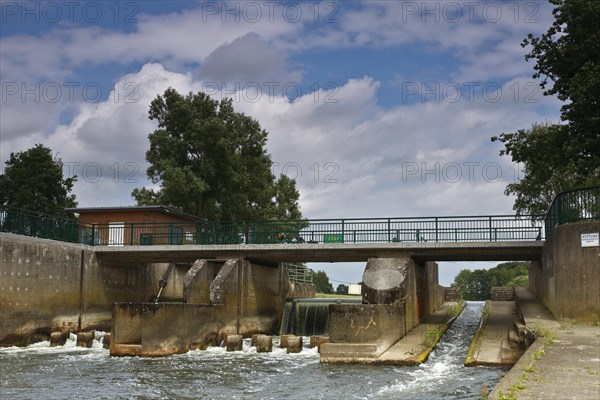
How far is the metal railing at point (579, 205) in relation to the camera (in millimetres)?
20828

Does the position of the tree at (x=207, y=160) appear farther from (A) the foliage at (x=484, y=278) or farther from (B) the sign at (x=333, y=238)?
(A) the foliage at (x=484, y=278)

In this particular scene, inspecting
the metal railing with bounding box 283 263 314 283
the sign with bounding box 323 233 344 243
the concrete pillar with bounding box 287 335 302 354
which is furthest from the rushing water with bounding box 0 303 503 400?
the metal railing with bounding box 283 263 314 283

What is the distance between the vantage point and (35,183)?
5212cm

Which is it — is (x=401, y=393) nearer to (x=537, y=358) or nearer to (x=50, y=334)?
(x=537, y=358)

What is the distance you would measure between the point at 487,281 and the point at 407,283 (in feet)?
333

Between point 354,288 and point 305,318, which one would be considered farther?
point 354,288

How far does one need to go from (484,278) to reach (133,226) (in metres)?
97.8

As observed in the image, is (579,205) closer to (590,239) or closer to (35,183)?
(590,239)

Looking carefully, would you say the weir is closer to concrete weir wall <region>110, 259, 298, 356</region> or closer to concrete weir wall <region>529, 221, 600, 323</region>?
concrete weir wall <region>110, 259, 298, 356</region>

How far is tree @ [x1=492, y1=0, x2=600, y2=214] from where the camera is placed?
1044 inches

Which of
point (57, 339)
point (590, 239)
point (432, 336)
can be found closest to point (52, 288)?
point (57, 339)

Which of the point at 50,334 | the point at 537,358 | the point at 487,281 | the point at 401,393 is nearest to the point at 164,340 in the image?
the point at 50,334

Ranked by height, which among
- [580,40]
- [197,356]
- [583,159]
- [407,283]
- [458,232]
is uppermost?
[580,40]

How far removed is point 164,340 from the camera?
22250 mm
